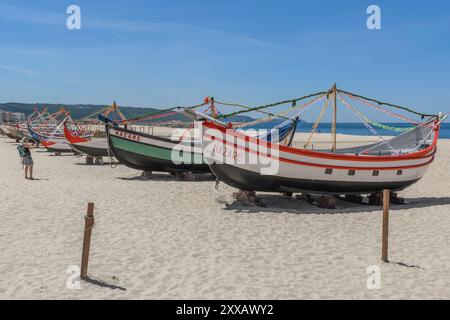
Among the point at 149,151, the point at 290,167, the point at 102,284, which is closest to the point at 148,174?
the point at 149,151

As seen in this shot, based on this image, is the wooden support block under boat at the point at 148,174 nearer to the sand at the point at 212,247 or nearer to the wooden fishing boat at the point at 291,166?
the sand at the point at 212,247

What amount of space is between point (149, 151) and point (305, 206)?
7.90m

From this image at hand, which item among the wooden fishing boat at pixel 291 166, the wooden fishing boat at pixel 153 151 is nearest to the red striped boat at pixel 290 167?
the wooden fishing boat at pixel 291 166

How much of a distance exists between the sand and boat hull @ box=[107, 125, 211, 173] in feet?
12.5

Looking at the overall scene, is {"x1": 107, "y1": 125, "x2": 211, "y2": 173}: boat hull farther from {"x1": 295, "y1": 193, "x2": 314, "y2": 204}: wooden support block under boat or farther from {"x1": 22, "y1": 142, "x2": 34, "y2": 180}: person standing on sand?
{"x1": 295, "y1": 193, "x2": 314, "y2": 204}: wooden support block under boat

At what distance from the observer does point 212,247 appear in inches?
321

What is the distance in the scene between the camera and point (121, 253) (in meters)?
7.70

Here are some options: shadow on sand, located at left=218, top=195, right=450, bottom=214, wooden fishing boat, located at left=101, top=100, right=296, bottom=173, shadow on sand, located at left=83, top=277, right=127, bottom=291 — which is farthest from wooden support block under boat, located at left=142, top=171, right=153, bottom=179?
shadow on sand, located at left=83, top=277, right=127, bottom=291

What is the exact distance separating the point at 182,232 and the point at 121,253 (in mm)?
1774

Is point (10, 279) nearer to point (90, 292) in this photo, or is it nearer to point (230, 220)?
point (90, 292)

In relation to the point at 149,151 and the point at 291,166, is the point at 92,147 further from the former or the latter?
the point at 291,166

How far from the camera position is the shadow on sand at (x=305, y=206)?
11.8 metres

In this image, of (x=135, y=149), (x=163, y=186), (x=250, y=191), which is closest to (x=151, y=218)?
(x=250, y=191)

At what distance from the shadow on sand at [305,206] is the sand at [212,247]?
0.11 feet
